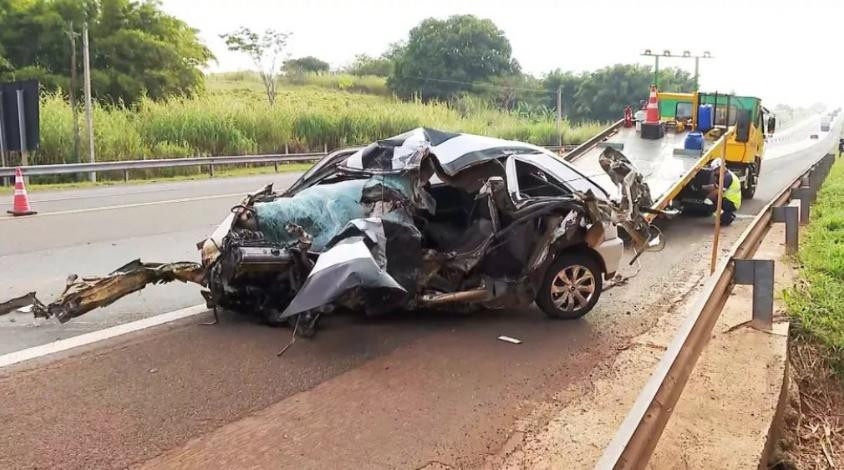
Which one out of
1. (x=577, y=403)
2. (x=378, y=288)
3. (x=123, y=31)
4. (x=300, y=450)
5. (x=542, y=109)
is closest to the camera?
(x=300, y=450)

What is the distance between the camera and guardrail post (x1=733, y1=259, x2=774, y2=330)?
→ 226 inches

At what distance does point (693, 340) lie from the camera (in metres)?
4.20

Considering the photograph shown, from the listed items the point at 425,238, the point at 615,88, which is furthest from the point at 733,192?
the point at 615,88

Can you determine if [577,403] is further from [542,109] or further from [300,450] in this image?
[542,109]

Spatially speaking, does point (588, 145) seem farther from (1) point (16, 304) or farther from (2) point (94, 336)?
(1) point (16, 304)

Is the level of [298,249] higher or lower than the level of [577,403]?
higher

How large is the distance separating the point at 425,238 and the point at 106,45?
27.3 meters

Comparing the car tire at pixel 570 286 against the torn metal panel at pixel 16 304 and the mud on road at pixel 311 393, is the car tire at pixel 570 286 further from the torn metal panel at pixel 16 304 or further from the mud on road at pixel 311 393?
the torn metal panel at pixel 16 304

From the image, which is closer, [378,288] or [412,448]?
[412,448]

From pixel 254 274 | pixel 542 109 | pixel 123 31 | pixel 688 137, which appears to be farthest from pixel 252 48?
pixel 254 274

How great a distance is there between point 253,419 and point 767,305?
13.6 feet

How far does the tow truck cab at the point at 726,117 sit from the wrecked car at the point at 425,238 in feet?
30.5

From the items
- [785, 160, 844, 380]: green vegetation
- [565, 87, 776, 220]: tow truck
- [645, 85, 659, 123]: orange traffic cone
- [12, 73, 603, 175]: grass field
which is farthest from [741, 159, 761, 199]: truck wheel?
[12, 73, 603, 175]: grass field

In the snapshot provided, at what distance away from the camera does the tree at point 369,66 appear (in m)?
69.6
